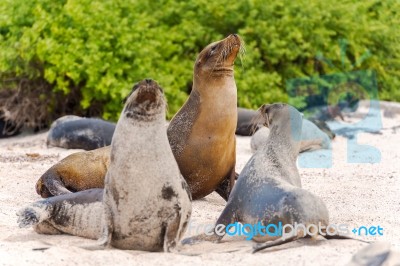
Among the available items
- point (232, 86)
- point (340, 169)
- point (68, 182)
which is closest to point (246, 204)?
point (232, 86)

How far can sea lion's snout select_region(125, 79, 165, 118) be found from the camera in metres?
3.66

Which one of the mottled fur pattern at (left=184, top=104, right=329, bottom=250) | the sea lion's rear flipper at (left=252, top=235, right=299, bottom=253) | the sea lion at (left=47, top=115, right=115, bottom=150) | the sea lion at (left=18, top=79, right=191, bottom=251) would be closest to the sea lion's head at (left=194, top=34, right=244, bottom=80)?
the mottled fur pattern at (left=184, top=104, right=329, bottom=250)

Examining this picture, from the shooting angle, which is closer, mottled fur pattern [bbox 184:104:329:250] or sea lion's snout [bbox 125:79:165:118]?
sea lion's snout [bbox 125:79:165:118]

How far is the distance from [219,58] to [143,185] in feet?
5.49

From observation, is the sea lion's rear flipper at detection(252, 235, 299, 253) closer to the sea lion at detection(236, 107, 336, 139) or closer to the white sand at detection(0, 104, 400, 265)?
the white sand at detection(0, 104, 400, 265)

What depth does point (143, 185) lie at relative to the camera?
3719 millimetres

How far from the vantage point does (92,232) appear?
405 centimetres

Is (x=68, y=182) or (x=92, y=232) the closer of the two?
(x=92, y=232)

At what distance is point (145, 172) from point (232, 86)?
1651mm

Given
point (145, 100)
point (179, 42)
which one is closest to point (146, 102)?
point (145, 100)

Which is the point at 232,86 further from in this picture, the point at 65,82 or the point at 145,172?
the point at 65,82

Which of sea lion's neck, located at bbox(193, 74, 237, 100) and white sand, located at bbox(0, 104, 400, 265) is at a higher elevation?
sea lion's neck, located at bbox(193, 74, 237, 100)

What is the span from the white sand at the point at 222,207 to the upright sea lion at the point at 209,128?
0.59 feet

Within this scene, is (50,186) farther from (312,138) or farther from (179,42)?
(179,42)
